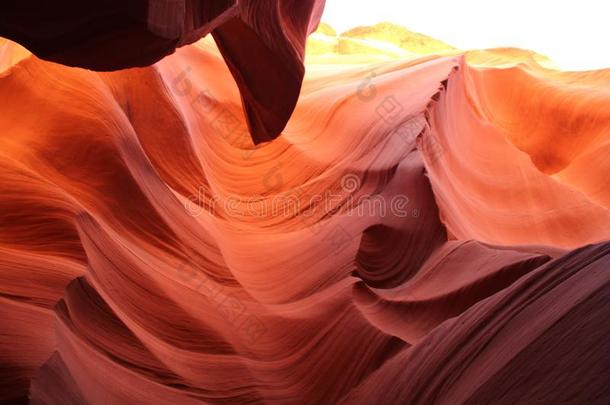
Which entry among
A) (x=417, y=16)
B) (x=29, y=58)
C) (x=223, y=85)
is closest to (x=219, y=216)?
(x=29, y=58)

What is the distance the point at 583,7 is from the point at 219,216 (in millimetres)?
6653

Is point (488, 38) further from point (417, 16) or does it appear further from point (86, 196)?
point (86, 196)

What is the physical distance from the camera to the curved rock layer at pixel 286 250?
1.59 metres
